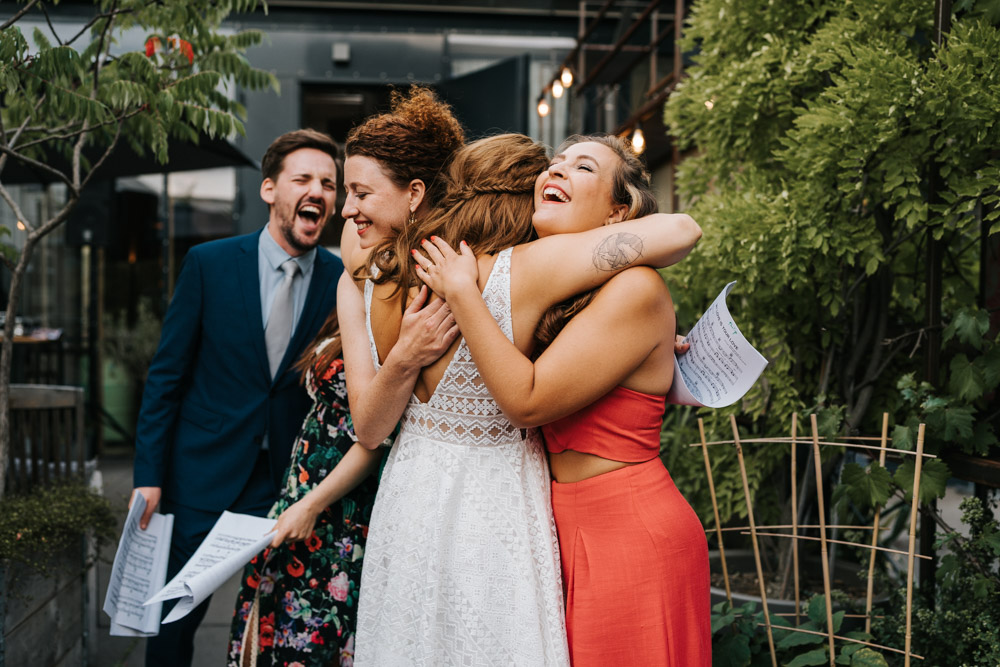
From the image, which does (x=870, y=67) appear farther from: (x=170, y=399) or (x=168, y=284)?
(x=168, y=284)

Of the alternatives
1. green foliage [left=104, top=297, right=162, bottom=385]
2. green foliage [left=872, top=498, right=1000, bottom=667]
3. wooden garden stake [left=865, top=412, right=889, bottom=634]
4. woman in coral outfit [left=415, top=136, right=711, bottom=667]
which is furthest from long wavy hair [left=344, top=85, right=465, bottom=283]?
green foliage [left=104, top=297, right=162, bottom=385]

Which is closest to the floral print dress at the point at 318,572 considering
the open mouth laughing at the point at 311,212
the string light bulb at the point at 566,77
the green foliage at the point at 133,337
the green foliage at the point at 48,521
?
the open mouth laughing at the point at 311,212

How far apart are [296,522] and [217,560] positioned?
0.75ft

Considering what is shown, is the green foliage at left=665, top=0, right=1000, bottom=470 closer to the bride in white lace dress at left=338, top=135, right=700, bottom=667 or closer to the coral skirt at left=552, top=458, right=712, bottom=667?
the coral skirt at left=552, top=458, right=712, bottom=667

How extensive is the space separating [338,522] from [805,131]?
2042 millimetres

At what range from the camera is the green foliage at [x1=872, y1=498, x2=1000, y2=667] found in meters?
2.41

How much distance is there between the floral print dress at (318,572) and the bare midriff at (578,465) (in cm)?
63

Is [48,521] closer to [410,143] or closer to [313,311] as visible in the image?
[313,311]

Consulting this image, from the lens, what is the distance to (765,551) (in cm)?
394

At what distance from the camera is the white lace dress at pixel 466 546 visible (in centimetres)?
163

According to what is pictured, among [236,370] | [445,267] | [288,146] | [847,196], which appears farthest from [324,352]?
[847,196]

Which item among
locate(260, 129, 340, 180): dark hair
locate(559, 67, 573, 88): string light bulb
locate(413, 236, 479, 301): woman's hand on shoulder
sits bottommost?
locate(413, 236, 479, 301): woman's hand on shoulder

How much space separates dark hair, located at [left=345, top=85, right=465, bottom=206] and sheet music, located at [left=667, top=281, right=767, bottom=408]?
2.41ft

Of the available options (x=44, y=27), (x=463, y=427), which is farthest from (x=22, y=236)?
(x=463, y=427)
